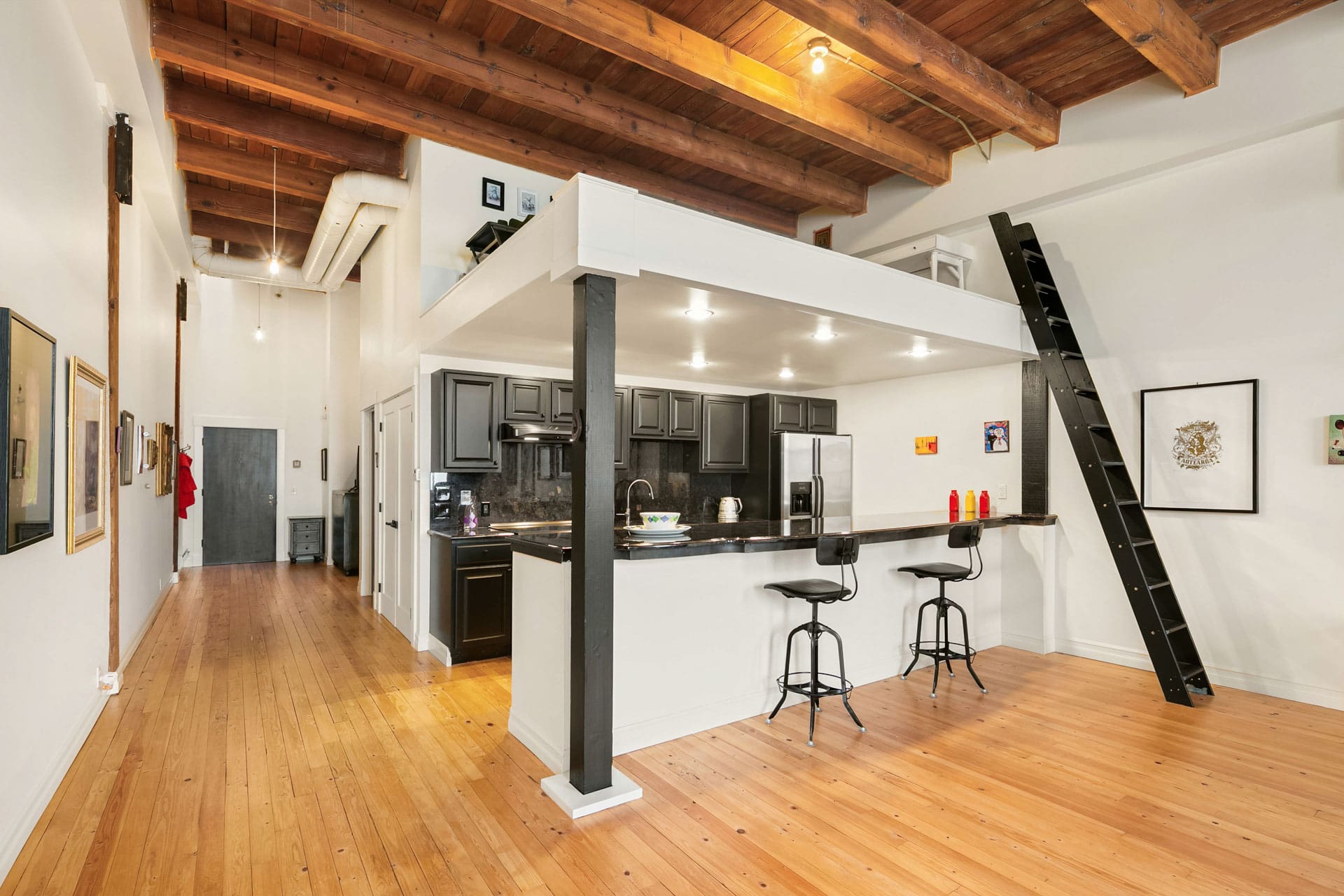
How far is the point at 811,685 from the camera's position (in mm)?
3607

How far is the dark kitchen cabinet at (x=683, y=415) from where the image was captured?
21.6 ft

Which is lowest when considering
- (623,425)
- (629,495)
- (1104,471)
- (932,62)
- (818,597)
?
(818,597)

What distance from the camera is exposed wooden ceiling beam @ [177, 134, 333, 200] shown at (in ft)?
18.4

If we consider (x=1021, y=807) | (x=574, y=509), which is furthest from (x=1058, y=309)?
(x=574, y=509)

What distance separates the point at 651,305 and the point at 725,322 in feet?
1.94

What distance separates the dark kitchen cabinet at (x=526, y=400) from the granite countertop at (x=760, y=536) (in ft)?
3.04

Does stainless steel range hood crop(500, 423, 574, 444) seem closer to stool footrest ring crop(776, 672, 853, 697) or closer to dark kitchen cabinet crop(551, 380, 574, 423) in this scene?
dark kitchen cabinet crop(551, 380, 574, 423)

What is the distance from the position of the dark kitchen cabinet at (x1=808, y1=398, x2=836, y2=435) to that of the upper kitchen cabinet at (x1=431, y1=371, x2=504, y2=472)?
10.6ft

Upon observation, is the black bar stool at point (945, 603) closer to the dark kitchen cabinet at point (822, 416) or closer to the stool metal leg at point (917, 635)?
the stool metal leg at point (917, 635)

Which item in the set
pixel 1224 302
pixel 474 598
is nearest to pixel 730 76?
pixel 1224 302

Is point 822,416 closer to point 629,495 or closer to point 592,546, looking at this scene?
point 629,495

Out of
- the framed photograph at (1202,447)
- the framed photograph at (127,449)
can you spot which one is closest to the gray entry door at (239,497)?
the framed photograph at (127,449)

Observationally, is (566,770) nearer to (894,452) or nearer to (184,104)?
(894,452)

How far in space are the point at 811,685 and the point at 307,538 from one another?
8.75 meters
